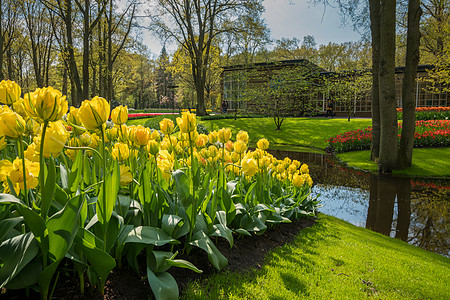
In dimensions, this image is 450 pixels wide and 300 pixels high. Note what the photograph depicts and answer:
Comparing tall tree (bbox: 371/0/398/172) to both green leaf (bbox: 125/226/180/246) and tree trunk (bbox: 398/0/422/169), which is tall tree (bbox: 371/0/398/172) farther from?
green leaf (bbox: 125/226/180/246)

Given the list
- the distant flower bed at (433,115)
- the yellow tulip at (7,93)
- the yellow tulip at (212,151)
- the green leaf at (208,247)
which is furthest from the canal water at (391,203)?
the distant flower bed at (433,115)

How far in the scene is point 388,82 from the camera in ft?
26.6

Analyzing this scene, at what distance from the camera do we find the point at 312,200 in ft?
16.2

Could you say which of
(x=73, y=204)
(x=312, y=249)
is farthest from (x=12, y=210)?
(x=312, y=249)

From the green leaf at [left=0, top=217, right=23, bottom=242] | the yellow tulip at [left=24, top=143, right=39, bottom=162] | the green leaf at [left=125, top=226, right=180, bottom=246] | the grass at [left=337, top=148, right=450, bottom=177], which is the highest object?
the yellow tulip at [left=24, top=143, right=39, bottom=162]

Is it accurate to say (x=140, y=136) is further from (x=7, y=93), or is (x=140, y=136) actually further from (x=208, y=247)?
(x=208, y=247)

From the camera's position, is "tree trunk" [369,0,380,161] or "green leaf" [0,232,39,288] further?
"tree trunk" [369,0,380,161]

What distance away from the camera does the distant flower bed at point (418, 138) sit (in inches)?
474

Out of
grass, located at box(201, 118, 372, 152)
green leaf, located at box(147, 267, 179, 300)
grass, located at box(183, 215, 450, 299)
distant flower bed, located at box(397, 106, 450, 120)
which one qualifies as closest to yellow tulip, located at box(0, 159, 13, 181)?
green leaf, located at box(147, 267, 179, 300)

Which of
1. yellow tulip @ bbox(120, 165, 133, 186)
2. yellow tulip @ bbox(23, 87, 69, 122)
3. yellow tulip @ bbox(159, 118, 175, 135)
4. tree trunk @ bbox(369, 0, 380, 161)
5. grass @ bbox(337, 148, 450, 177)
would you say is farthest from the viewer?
tree trunk @ bbox(369, 0, 380, 161)

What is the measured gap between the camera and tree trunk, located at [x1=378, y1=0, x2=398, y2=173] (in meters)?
7.90

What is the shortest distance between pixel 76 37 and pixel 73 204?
25.0 m

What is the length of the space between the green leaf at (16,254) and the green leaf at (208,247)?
89 cm

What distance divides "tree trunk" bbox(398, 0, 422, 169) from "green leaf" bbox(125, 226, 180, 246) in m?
9.38
